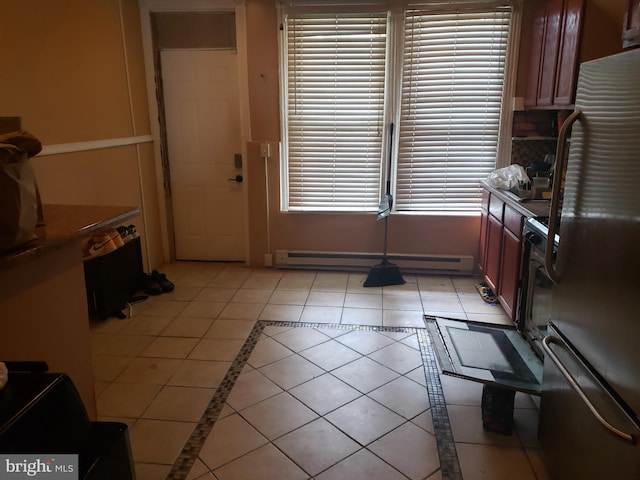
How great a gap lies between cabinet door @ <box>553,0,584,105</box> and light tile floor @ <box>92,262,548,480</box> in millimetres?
1613

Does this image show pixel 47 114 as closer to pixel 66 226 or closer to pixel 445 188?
pixel 66 226

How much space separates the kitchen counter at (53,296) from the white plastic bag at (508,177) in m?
2.75

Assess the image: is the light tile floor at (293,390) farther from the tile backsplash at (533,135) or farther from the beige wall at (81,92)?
the tile backsplash at (533,135)

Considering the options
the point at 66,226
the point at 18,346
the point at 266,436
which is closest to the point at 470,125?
the point at 266,436

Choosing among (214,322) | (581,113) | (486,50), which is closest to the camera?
(581,113)

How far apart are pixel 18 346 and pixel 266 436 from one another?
3.65 feet

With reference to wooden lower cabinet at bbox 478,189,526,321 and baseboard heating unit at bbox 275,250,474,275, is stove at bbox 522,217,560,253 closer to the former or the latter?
wooden lower cabinet at bbox 478,189,526,321

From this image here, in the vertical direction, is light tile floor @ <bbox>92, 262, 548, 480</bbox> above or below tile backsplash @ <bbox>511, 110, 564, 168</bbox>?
below

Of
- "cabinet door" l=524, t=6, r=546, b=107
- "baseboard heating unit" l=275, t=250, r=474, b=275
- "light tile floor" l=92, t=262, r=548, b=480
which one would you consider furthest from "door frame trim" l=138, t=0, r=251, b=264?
"cabinet door" l=524, t=6, r=546, b=107

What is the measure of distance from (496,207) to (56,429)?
3.23 m

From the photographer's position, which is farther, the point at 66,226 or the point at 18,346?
the point at 66,226

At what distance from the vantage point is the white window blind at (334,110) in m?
3.99

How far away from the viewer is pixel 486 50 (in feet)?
12.7

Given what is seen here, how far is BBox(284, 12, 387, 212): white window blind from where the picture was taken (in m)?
3.99
